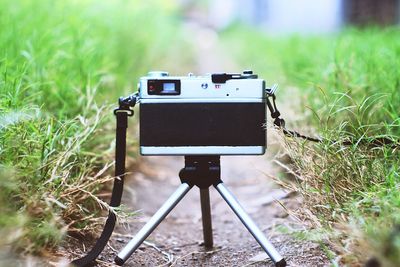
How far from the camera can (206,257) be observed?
90.6 inches

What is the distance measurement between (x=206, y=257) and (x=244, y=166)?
1780mm

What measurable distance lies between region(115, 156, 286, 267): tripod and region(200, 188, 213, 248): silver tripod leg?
0.02 m

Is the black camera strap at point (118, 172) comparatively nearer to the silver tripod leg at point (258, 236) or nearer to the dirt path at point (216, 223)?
the dirt path at point (216, 223)

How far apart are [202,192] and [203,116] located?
1.14 feet

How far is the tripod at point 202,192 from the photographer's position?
6.38 feet

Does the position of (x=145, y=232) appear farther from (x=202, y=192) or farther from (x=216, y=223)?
(x=216, y=223)

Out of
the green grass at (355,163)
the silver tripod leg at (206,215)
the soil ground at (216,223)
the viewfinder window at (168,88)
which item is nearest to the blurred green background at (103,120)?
the green grass at (355,163)

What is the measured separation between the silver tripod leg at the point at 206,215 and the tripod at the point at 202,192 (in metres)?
0.02

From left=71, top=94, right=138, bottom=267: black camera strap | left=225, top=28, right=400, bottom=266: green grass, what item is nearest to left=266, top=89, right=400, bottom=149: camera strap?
left=225, top=28, right=400, bottom=266: green grass

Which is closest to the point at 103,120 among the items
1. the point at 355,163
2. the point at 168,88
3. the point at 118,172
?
the point at 118,172

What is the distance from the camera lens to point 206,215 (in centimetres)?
225

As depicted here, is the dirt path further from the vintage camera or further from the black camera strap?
the vintage camera

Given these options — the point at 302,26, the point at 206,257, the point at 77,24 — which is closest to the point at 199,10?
the point at 302,26

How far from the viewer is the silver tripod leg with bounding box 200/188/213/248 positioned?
216cm
